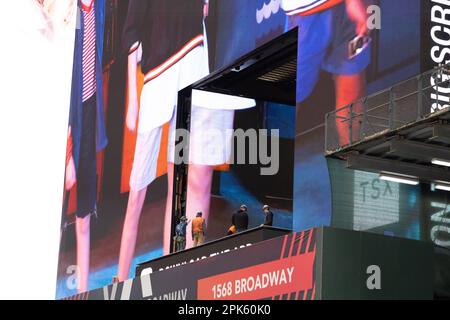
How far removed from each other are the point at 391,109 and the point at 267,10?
1209 centimetres

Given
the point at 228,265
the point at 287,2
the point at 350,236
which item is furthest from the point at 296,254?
the point at 287,2

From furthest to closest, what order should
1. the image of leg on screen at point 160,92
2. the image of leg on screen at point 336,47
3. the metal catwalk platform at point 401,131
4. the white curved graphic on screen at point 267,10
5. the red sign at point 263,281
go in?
the image of leg on screen at point 160,92 < the white curved graphic on screen at point 267,10 < the image of leg on screen at point 336,47 < the red sign at point 263,281 < the metal catwalk platform at point 401,131

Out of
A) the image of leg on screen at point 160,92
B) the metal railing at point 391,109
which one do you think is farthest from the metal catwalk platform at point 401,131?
the image of leg on screen at point 160,92

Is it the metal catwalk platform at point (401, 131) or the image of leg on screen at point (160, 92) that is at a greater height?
the image of leg on screen at point (160, 92)

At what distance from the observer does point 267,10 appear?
109 ft

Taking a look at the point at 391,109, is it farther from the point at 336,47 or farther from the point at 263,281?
the point at 336,47

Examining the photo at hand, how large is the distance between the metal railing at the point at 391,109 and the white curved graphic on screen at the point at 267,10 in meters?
8.89

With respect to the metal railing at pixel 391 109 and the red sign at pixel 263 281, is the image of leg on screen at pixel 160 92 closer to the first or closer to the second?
the red sign at pixel 263 281

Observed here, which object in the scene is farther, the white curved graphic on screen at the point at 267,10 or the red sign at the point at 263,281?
the white curved graphic on screen at the point at 267,10

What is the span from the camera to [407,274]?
22.3m

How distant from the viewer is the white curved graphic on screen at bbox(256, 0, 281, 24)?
32562 millimetres

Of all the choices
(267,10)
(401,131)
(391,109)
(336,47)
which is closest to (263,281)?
(401,131)

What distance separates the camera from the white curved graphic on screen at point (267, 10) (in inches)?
1282

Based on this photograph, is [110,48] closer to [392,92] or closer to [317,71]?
[317,71]
